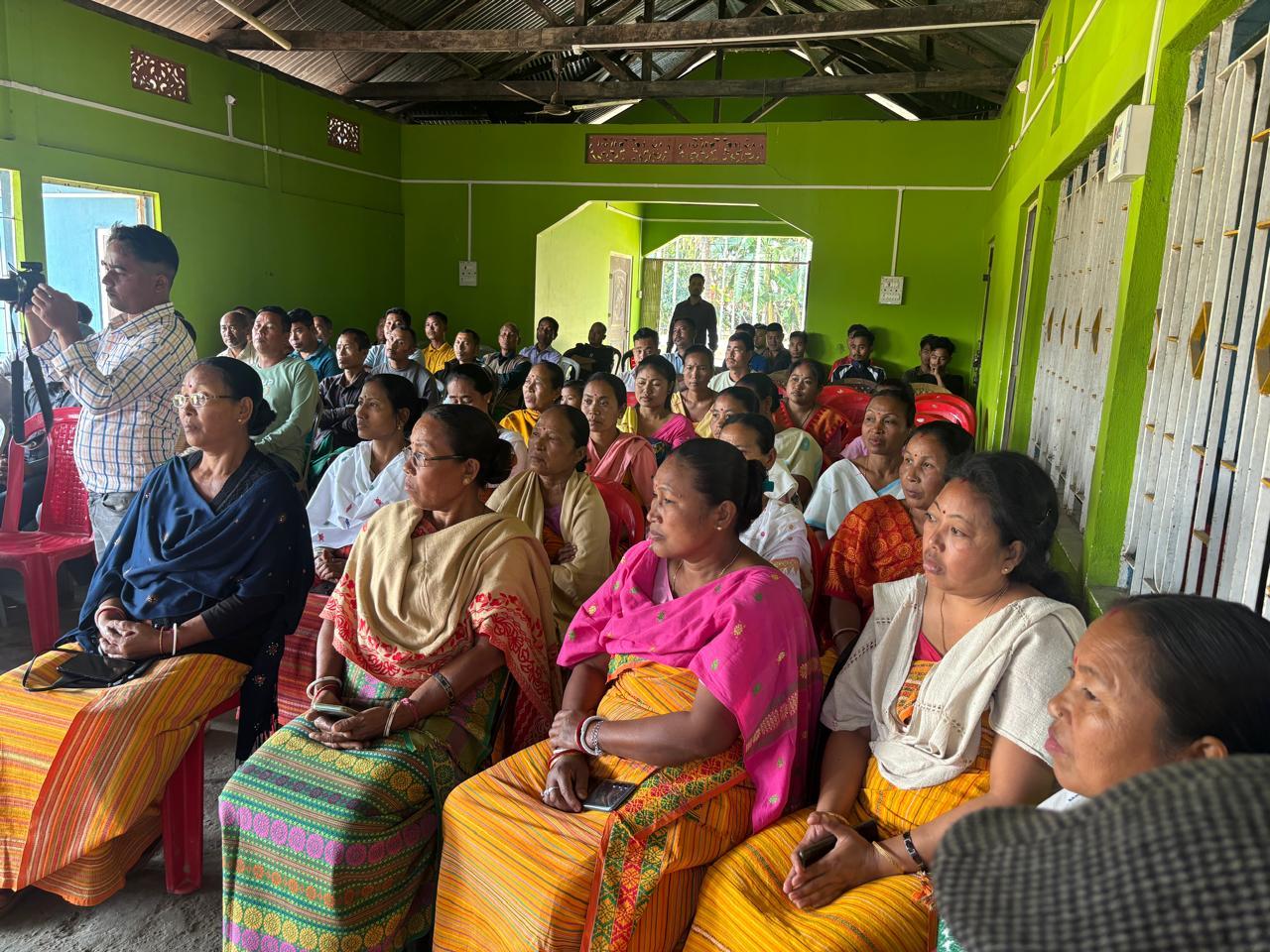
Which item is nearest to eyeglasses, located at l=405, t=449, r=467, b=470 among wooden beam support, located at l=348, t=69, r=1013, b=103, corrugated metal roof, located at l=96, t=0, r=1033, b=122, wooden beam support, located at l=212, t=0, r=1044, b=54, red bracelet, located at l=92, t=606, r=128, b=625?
red bracelet, located at l=92, t=606, r=128, b=625

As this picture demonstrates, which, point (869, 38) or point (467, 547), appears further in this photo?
point (869, 38)

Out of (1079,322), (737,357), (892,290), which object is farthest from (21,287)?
(892,290)

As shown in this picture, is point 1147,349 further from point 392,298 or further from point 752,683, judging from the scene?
point 392,298

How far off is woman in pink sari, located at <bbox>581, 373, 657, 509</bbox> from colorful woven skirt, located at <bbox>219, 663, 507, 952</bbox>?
1725mm

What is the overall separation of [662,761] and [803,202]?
8571mm

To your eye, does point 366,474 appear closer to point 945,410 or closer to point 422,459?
point 422,459

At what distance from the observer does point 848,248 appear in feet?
31.1

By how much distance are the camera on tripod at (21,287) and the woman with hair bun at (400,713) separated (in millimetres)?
1471

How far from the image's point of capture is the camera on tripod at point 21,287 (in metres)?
2.76

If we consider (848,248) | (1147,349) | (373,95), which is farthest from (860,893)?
(373,95)

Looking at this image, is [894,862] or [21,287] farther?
[21,287]

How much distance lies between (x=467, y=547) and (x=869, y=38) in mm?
9020

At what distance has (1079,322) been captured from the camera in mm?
3670

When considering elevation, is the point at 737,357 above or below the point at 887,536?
above
